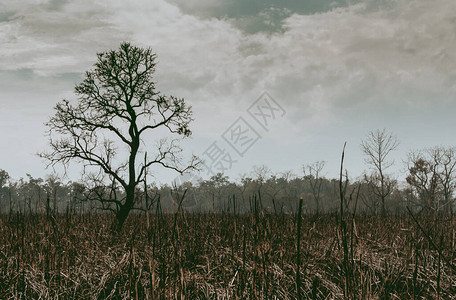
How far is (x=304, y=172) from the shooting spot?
70.0 m

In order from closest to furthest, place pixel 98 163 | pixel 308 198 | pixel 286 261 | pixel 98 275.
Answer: pixel 98 275 → pixel 286 261 → pixel 98 163 → pixel 308 198

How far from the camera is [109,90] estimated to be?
444 inches

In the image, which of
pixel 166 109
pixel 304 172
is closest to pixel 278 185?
pixel 304 172

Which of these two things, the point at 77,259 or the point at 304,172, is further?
the point at 304,172

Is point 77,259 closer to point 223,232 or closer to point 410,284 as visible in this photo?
point 223,232

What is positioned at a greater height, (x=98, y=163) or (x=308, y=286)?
(x=98, y=163)

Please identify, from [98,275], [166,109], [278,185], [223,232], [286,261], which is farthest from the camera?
[278,185]

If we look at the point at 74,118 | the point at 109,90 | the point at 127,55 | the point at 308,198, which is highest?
the point at 127,55

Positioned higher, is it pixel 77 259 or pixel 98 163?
pixel 98 163

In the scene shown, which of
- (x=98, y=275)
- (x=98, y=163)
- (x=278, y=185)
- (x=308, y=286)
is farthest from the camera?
(x=278, y=185)

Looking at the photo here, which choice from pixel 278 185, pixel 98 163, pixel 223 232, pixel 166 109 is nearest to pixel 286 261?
pixel 223 232

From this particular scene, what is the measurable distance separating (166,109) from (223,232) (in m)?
7.37

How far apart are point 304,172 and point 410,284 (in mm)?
67291

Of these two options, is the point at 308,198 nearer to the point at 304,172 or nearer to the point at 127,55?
the point at 304,172
